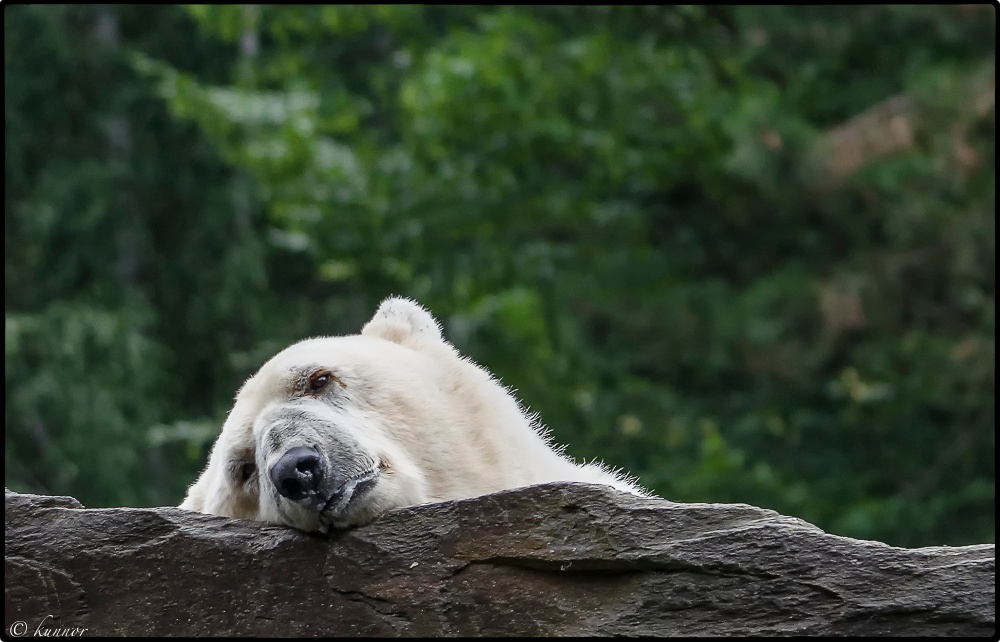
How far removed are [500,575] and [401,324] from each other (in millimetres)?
1319

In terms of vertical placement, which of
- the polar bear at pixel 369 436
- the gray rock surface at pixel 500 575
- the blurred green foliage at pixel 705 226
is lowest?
the gray rock surface at pixel 500 575

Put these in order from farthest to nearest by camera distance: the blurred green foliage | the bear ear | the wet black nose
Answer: the blurred green foliage → the bear ear → the wet black nose

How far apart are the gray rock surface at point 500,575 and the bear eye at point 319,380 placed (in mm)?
441

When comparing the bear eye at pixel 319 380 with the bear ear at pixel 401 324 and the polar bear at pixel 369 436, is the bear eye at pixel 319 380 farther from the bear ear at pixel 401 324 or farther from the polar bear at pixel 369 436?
the bear ear at pixel 401 324

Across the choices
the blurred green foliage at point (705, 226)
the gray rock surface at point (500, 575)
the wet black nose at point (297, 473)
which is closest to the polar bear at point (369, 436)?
the wet black nose at point (297, 473)

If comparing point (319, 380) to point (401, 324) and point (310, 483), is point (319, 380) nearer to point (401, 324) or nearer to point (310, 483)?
point (310, 483)

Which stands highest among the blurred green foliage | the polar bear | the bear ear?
the blurred green foliage

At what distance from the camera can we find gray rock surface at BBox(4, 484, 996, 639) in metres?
2.58

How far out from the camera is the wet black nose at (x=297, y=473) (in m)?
2.81

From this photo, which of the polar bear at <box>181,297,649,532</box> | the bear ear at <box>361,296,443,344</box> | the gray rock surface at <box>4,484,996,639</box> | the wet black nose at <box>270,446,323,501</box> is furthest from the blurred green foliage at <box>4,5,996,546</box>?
the wet black nose at <box>270,446,323,501</box>

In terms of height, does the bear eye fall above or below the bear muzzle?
above

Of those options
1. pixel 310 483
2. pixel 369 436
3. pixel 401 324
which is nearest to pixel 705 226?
pixel 401 324

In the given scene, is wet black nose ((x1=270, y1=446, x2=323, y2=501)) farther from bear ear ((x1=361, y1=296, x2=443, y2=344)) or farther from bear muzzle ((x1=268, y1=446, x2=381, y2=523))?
bear ear ((x1=361, y1=296, x2=443, y2=344))

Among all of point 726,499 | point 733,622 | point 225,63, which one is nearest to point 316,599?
point 733,622
